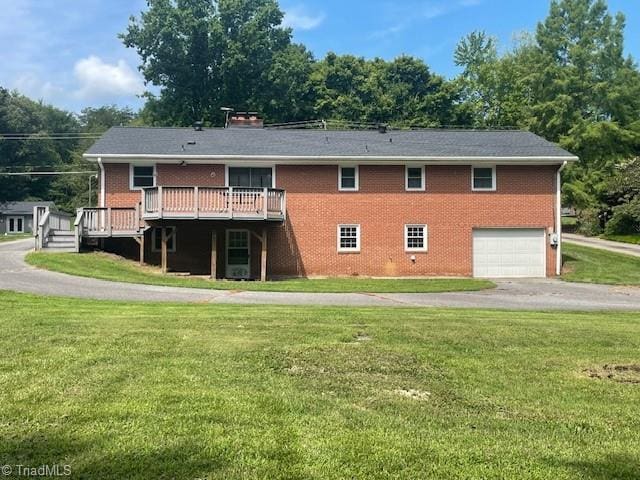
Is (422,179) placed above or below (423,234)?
above

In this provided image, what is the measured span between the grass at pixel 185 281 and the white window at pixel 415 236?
274 centimetres

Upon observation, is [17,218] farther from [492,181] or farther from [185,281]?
[492,181]

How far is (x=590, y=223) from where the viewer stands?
4031cm

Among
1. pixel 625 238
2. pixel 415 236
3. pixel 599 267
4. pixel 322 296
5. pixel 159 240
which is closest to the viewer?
pixel 322 296

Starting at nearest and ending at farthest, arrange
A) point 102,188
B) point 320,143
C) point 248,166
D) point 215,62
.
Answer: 1. point 102,188
2. point 248,166
3. point 320,143
4. point 215,62

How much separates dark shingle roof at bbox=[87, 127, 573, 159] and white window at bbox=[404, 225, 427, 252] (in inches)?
116

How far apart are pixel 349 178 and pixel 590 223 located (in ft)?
77.4

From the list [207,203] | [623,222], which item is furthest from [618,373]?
[623,222]

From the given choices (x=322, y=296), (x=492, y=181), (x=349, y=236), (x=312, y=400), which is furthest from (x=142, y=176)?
(x=312, y=400)

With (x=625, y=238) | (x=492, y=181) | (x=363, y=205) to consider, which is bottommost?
(x=625, y=238)

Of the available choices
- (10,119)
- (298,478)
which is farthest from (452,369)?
(10,119)

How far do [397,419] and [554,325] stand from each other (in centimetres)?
638

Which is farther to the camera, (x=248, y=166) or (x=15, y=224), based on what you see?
(x=15, y=224)

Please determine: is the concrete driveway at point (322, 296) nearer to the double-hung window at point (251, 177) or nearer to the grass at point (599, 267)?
the grass at point (599, 267)
